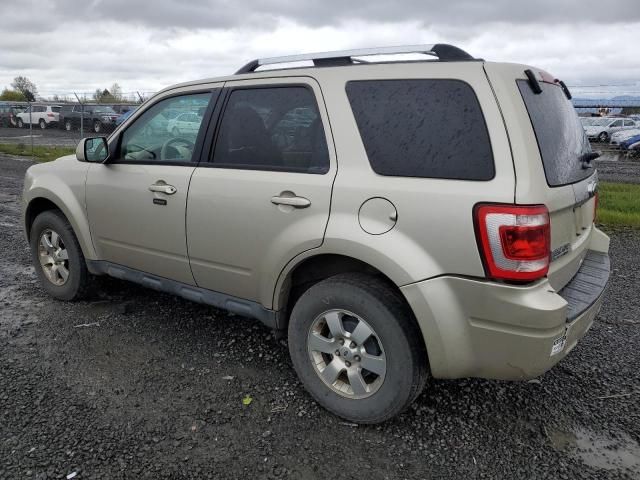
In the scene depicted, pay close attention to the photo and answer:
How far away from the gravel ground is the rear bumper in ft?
1.54

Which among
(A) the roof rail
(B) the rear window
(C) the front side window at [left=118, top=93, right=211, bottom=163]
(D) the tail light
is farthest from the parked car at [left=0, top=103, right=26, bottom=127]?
(D) the tail light

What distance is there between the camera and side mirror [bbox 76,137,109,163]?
399 cm

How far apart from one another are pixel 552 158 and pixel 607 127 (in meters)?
31.0

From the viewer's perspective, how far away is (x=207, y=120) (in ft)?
11.5

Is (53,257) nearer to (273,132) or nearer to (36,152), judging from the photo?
(273,132)

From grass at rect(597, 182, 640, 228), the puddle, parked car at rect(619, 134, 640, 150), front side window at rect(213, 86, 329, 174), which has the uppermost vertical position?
front side window at rect(213, 86, 329, 174)

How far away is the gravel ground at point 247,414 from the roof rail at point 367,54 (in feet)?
6.36

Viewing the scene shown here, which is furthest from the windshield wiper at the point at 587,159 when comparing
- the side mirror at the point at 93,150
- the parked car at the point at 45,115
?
the parked car at the point at 45,115

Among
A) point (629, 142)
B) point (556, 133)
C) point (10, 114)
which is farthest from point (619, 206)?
point (10, 114)

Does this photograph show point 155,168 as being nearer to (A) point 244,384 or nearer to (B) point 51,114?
(A) point 244,384

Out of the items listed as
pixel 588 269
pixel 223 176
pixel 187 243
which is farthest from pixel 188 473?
pixel 588 269

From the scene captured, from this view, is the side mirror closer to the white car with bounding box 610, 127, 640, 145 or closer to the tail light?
the tail light

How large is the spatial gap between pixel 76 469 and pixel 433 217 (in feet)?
6.75

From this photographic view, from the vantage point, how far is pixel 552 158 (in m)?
2.62
